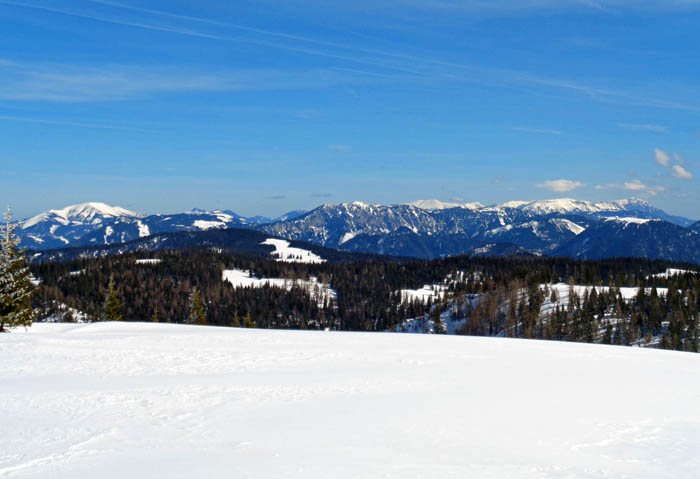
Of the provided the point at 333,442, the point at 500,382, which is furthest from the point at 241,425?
the point at 500,382

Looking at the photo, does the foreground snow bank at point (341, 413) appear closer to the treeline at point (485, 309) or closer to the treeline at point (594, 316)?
the treeline at point (485, 309)

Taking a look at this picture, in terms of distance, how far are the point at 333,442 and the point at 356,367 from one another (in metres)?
8.43

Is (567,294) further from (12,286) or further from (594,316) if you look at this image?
(12,286)

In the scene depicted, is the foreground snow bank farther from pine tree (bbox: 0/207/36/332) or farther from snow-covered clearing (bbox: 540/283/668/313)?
snow-covered clearing (bbox: 540/283/668/313)

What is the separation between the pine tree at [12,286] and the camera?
32344 millimetres

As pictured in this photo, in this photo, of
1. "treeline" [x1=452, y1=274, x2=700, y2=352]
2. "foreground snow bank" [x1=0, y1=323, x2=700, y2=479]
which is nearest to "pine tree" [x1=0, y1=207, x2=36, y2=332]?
"foreground snow bank" [x1=0, y1=323, x2=700, y2=479]

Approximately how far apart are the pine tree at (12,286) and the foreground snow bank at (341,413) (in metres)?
11.9

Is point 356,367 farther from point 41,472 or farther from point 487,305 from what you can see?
point 487,305

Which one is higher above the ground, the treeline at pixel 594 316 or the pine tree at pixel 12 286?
the pine tree at pixel 12 286

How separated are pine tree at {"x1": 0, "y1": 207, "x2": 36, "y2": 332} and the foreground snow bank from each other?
11.9m

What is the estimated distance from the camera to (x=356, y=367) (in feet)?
62.2

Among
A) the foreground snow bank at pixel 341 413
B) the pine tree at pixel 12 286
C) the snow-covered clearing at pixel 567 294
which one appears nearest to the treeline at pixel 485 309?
the snow-covered clearing at pixel 567 294

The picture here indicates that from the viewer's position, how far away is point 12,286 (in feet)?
108

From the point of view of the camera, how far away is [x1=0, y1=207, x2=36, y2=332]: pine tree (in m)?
32.3
